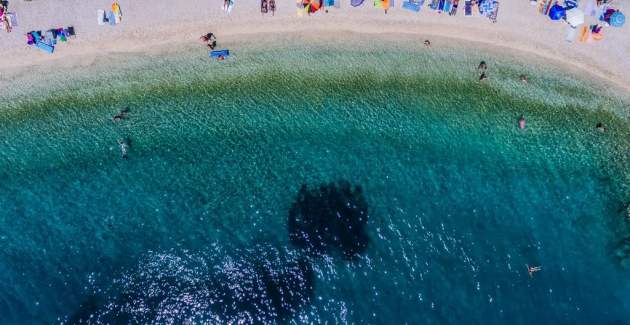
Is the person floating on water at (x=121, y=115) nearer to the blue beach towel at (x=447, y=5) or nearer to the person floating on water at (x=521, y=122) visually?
the blue beach towel at (x=447, y=5)

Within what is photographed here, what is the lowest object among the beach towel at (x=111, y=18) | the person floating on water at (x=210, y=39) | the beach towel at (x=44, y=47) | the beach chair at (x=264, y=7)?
the beach towel at (x=44, y=47)

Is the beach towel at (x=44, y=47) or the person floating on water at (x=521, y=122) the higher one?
the beach towel at (x=44, y=47)

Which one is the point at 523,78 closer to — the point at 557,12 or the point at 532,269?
the point at 557,12

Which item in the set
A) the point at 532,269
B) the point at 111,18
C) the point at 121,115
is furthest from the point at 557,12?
the point at 121,115

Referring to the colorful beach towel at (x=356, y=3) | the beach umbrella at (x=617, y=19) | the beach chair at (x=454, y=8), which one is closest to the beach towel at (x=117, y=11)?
the colorful beach towel at (x=356, y=3)

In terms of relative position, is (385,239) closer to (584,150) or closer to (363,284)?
(363,284)

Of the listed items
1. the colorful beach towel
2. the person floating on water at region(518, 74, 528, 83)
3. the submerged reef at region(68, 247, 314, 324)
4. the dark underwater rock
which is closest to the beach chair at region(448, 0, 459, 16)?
the colorful beach towel

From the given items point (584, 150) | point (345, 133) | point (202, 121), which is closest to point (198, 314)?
point (202, 121)
